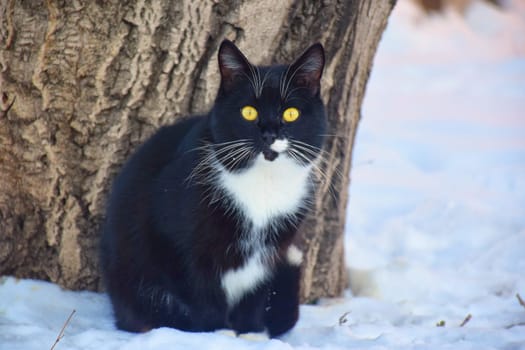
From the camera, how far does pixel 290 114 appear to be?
2.35 m

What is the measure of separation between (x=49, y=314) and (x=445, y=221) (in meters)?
2.48

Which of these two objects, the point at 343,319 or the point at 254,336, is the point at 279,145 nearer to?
the point at 254,336

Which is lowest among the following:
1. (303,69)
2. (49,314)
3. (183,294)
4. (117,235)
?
(49,314)

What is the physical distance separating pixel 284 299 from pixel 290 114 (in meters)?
0.77

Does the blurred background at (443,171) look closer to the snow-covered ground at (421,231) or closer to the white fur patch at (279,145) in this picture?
the snow-covered ground at (421,231)

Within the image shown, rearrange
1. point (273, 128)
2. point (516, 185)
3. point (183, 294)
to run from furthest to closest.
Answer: point (516, 185)
point (183, 294)
point (273, 128)

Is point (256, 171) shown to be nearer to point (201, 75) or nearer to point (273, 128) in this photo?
point (273, 128)

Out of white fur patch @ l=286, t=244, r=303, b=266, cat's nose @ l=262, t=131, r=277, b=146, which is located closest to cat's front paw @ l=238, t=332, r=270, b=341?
white fur patch @ l=286, t=244, r=303, b=266

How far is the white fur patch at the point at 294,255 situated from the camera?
2.61 meters

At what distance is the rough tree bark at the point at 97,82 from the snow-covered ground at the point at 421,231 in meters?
0.23

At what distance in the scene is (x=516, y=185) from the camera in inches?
181

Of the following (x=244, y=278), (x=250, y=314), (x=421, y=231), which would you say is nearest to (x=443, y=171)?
(x=421, y=231)

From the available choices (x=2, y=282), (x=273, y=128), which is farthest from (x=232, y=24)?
(x=2, y=282)

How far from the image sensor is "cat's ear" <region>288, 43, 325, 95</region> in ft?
7.73
